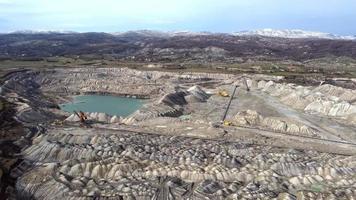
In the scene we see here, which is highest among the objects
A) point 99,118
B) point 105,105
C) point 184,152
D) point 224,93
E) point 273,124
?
point 184,152

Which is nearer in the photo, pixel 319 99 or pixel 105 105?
pixel 319 99

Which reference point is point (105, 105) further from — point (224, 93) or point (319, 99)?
point (319, 99)

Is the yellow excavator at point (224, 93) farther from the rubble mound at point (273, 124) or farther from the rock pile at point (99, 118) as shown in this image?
the rock pile at point (99, 118)

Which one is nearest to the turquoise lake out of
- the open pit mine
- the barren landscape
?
the barren landscape

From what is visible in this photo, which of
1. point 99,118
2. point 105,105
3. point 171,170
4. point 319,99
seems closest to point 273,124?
point 319,99

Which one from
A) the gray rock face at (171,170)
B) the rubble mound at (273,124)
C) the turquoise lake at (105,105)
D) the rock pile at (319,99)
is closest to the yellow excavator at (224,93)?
the rock pile at (319,99)

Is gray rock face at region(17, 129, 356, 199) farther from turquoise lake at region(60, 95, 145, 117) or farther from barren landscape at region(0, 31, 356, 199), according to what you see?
turquoise lake at region(60, 95, 145, 117)
